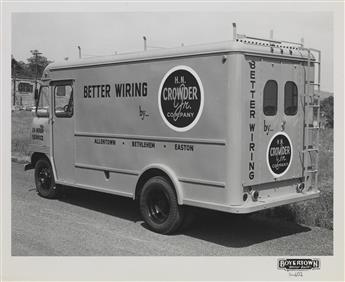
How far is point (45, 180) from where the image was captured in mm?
9852

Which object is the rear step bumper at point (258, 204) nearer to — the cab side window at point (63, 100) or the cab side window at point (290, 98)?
the cab side window at point (290, 98)

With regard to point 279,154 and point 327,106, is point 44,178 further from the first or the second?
point 327,106

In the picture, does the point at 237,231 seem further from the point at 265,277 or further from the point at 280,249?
the point at 265,277

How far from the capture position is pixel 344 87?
6699 millimetres

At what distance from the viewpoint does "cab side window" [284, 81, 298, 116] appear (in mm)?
7484

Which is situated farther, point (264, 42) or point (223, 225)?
point (223, 225)

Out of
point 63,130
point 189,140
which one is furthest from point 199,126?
point 63,130

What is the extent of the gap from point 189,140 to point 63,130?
9.60 feet

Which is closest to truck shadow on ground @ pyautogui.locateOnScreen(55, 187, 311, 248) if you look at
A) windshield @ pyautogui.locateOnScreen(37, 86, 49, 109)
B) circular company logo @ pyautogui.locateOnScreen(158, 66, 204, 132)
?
circular company logo @ pyautogui.locateOnScreen(158, 66, 204, 132)

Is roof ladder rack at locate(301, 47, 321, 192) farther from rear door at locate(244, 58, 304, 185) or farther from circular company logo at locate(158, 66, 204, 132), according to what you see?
circular company logo at locate(158, 66, 204, 132)

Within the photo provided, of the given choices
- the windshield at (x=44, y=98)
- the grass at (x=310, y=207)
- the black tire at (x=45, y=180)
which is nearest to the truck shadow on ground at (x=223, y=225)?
the grass at (x=310, y=207)

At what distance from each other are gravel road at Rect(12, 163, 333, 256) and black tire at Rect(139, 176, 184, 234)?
0.15 meters

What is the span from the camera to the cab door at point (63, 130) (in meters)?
9.10

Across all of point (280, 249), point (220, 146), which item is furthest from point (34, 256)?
point (280, 249)
